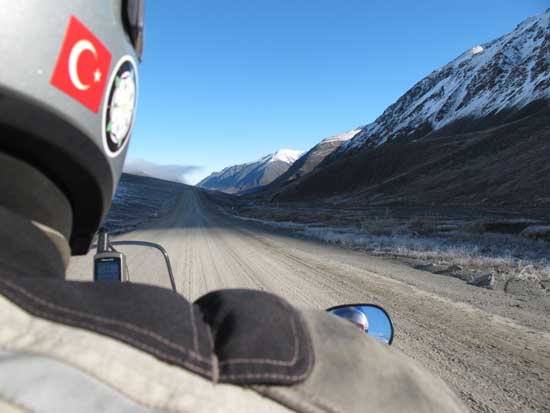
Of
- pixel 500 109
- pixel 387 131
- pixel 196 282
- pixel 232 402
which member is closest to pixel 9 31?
pixel 232 402

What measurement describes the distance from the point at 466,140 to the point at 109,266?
253ft

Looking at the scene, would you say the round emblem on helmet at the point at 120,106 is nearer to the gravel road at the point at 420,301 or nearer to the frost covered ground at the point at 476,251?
the gravel road at the point at 420,301

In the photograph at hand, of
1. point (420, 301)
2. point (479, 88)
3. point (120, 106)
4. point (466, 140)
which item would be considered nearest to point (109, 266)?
point (120, 106)

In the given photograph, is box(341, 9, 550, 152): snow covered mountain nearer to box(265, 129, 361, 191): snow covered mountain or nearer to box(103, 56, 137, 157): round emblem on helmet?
box(265, 129, 361, 191): snow covered mountain

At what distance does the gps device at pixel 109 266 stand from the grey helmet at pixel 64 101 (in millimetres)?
823

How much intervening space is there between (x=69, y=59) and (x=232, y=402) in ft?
3.26

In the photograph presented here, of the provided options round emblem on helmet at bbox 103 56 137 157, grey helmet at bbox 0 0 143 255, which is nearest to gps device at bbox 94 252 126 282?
grey helmet at bbox 0 0 143 255

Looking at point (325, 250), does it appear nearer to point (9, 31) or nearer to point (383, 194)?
point (9, 31)

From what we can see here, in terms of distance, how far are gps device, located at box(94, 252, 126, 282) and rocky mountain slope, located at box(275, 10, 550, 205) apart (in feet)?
136

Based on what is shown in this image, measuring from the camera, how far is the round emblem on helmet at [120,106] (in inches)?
54.0

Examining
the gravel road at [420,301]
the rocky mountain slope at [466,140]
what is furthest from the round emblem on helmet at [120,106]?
the rocky mountain slope at [466,140]

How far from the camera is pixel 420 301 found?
24.1ft

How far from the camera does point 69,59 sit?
1192mm

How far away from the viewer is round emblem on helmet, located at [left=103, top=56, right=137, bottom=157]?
4.50 feet
